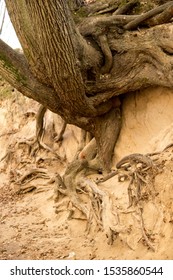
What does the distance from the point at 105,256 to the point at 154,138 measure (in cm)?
169

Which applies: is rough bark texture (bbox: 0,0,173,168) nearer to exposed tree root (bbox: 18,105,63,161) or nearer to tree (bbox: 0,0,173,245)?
tree (bbox: 0,0,173,245)

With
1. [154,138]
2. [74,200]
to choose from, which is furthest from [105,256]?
[154,138]

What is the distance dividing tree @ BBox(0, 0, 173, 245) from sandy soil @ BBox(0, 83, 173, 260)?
27cm

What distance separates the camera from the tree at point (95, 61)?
5113 millimetres

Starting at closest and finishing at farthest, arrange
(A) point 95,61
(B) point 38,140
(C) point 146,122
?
(A) point 95,61
(C) point 146,122
(B) point 38,140

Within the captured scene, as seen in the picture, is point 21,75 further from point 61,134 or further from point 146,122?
point 61,134

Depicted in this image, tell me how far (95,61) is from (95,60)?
0.01 meters

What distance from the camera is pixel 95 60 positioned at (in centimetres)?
568

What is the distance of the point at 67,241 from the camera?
5090 millimetres

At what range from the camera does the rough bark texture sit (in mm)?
5117

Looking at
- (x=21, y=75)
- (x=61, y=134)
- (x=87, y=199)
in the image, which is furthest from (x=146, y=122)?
(x=61, y=134)

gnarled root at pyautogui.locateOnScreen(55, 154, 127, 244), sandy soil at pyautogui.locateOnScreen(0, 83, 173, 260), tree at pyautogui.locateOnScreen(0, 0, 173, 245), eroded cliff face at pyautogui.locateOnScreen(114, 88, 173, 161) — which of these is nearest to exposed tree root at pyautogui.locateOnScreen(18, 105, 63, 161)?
sandy soil at pyautogui.locateOnScreen(0, 83, 173, 260)

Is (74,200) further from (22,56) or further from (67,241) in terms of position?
(22,56)

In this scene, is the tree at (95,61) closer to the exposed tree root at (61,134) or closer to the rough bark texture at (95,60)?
the rough bark texture at (95,60)
